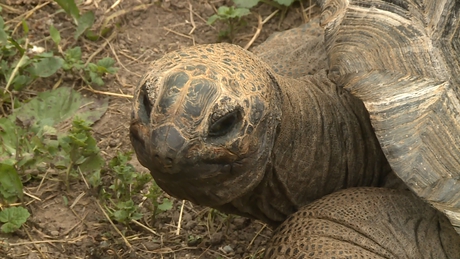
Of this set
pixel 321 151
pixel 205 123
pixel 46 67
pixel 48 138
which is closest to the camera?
pixel 205 123

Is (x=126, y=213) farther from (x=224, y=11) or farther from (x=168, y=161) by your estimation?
(x=224, y=11)

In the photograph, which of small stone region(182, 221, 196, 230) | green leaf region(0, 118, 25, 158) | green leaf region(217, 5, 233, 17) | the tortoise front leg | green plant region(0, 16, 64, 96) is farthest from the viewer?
green leaf region(217, 5, 233, 17)

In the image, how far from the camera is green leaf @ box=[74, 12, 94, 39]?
461cm

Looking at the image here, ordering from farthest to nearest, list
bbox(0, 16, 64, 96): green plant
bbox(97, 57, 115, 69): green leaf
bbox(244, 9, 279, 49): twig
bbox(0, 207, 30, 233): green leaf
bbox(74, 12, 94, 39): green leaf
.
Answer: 1. bbox(244, 9, 279, 49): twig
2. bbox(74, 12, 94, 39): green leaf
3. bbox(97, 57, 115, 69): green leaf
4. bbox(0, 16, 64, 96): green plant
5. bbox(0, 207, 30, 233): green leaf

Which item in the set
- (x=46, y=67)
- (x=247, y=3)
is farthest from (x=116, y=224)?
(x=247, y=3)

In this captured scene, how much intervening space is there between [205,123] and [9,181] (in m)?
1.52

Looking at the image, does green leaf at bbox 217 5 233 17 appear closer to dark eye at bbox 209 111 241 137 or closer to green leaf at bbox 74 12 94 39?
green leaf at bbox 74 12 94 39

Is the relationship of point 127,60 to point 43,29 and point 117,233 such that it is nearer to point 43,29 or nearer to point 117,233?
point 43,29

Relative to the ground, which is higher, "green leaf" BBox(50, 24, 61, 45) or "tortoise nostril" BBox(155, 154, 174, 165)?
"tortoise nostril" BBox(155, 154, 174, 165)

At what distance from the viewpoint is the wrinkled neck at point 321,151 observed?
3012 millimetres

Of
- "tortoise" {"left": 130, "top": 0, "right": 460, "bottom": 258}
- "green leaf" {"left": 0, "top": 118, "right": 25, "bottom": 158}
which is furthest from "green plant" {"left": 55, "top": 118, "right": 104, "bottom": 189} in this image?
"tortoise" {"left": 130, "top": 0, "right": 460, "bottom": 258}

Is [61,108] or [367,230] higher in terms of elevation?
[367,230]

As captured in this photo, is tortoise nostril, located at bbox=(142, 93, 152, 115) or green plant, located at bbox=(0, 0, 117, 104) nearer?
tortoise nostril, located at bbox=(142, 93, 152, 115)

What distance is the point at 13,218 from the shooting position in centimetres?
339
